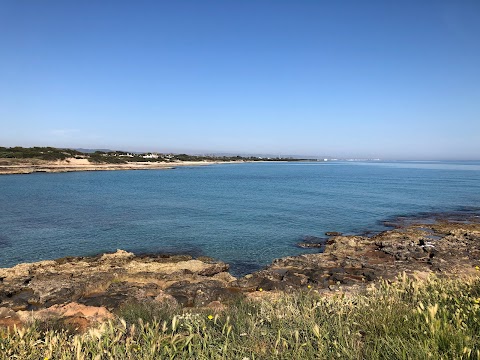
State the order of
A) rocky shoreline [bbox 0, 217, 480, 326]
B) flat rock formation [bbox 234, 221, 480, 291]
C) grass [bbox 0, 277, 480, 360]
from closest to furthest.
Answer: grass [bbox 0, 277, 480, 360], rocky shoreline [bbox 0, 217, 480, 326], flat rock formation [bbox 234, 221, 480, 291]

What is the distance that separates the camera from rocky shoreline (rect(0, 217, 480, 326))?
1142cm

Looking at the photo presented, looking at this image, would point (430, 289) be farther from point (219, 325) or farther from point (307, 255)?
point (307, 255)

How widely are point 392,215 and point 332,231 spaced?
10810mm

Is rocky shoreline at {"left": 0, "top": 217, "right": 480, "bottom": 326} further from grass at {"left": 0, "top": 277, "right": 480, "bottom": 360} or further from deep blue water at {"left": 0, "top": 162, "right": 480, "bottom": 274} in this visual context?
grass at {"left": 0, "top": 277, "right": 480, "bottom": 360}

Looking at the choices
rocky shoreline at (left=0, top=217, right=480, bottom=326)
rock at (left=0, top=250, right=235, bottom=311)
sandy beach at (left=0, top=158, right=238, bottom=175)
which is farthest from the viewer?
sandy beach at (left=0, top=158, right=238, bottom=175)

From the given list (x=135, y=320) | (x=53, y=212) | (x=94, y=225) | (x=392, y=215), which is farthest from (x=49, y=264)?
(x=392, y=215)

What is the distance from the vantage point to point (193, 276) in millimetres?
14922

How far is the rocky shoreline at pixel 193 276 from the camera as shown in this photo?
1142 cm

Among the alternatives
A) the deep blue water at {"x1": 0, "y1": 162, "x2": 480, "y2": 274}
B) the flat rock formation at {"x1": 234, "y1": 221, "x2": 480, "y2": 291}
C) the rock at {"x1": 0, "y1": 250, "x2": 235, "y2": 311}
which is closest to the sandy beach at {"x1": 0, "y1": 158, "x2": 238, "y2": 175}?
the deep blue water at {"x1": 0, "y1": 162, "x2": 480, "y2": 274}

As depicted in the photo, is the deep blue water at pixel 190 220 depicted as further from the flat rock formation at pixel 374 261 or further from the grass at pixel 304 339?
the grass at pixel 304 339

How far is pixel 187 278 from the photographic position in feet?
48.2

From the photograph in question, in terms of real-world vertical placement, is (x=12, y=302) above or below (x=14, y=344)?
below

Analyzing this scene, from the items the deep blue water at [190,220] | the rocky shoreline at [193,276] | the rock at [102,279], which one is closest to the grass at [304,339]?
the rocky shoreline at [193,276]

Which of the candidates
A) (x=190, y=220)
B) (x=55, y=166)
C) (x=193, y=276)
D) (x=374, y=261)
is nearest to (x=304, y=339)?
(x=193, y=276)
